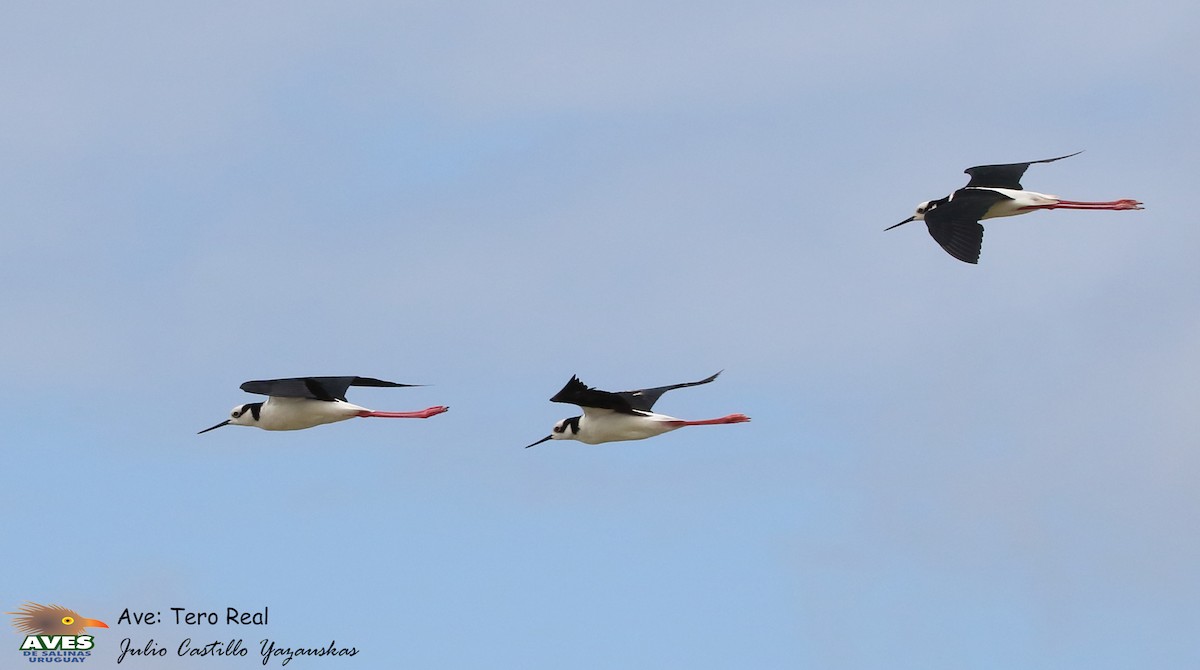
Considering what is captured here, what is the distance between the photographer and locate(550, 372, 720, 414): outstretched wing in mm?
23016

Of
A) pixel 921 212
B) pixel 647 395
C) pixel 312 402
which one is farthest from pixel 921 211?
pixel 312 402

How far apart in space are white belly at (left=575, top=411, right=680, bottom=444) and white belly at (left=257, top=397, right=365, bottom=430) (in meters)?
3.36

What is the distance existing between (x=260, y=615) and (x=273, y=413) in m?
4.52

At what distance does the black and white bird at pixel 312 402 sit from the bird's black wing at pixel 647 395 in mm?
2726

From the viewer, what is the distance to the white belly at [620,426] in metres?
24.9

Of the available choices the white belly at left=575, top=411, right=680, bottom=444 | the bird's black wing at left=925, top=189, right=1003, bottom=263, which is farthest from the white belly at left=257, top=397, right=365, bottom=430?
the bird's black wing at left=925, top=189, right=1003, bottom=263

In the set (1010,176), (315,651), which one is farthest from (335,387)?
(1010,176)

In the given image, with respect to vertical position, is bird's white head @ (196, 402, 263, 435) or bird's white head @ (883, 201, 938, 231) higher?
bird's white head @ (883, 201, 938, 231)

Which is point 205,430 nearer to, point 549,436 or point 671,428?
point 549,436

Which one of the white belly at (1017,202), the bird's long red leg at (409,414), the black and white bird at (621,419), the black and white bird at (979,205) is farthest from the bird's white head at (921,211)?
the bird's long red leg at (409,414)

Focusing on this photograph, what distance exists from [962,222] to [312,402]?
10.7 metres

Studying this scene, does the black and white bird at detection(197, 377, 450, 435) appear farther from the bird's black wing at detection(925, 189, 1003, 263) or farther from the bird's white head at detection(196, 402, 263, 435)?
the bird's black wing at detection(925, 189, 1003, 263)

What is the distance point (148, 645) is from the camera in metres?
22.8

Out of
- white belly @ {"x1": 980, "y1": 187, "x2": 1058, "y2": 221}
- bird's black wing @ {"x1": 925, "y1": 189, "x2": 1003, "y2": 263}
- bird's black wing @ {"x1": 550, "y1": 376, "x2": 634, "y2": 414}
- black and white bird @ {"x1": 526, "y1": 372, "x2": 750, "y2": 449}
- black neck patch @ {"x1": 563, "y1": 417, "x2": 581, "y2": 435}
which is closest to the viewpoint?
bird's black wing @ {"x1": 550, "y1": 376, "x2": 634, "y2": 414}
